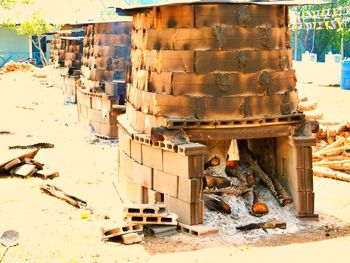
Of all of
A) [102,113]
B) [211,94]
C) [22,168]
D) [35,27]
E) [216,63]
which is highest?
[35,27]

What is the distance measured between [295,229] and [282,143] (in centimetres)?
150

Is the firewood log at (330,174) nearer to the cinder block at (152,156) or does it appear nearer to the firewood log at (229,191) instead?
the firewood log at (229,191)

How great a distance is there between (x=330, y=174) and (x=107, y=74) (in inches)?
308

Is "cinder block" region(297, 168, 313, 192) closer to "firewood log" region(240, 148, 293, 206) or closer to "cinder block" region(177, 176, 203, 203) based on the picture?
"firewood log" region(240, 148, 293, 206)

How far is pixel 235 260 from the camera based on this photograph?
7508mm

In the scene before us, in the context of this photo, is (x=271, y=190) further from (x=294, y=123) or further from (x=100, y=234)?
(x=100, y=234)

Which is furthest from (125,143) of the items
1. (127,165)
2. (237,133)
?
(237,133)

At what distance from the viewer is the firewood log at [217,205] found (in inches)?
360

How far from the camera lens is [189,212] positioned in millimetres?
8508

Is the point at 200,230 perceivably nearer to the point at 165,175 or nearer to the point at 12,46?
the point at 165,175

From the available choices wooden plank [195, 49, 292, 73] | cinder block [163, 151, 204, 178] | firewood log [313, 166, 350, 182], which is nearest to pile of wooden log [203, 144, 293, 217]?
cinder block [163, 151, 204, 178]

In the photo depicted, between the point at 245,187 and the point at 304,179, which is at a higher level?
the point at 304,179

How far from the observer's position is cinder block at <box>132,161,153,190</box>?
9.39m

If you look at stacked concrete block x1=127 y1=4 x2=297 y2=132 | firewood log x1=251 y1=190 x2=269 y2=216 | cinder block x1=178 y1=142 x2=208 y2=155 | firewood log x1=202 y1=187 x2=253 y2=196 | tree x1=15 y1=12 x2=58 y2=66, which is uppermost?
tree x1=15 y1=12 x2=58 y2=66
